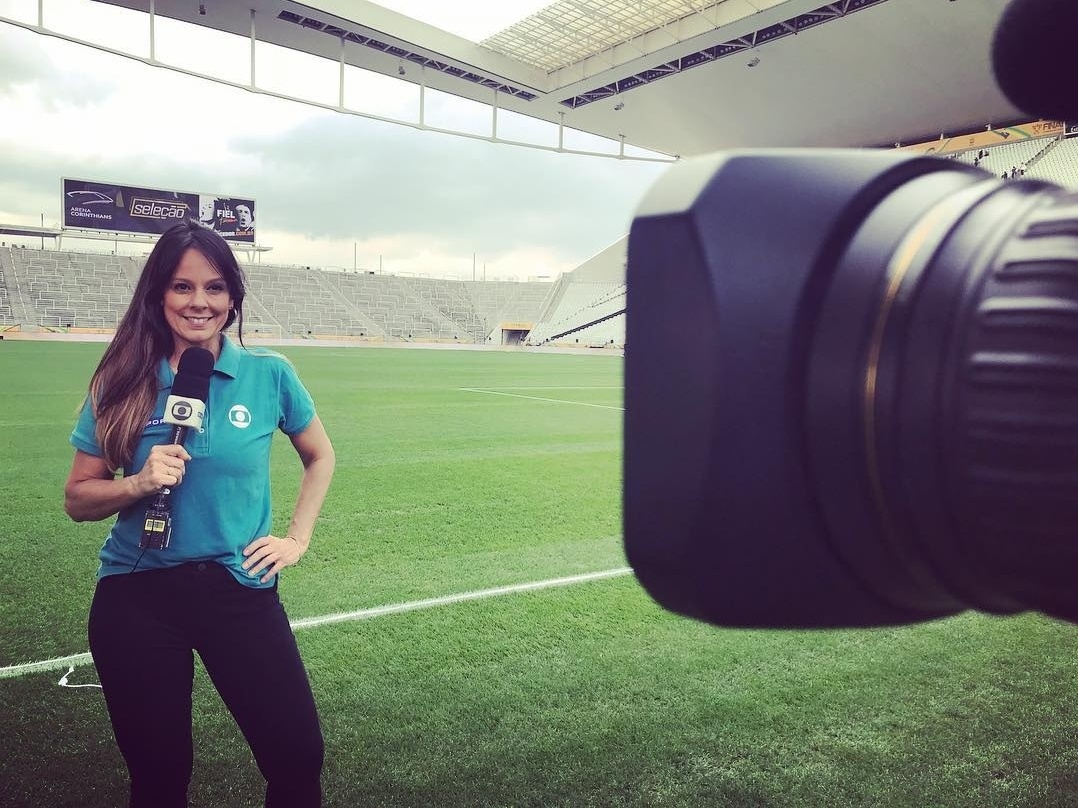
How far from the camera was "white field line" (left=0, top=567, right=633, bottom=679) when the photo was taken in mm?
2904

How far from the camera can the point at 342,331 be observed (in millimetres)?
45469

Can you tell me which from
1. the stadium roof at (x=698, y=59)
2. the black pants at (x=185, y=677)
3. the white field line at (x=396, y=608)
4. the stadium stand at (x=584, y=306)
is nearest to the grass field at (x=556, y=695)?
the white field line at (x=396, y=608)

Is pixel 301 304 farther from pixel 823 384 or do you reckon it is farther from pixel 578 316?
pixel 823 384

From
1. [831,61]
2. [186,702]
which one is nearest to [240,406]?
[186,702]

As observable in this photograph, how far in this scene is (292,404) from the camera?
6.56ft

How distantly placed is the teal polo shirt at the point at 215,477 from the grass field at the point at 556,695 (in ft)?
2.64

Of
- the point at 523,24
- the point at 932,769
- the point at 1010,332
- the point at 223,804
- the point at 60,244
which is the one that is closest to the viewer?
the point at 1010,332

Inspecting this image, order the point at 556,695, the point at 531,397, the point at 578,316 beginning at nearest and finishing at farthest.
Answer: the point at 556,695, the point at 531,397, the point at 578,316

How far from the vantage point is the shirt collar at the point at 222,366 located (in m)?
1.81

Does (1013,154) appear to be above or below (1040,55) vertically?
above

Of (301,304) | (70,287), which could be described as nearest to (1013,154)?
(301,304)

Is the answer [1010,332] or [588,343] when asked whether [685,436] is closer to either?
[1010,332]

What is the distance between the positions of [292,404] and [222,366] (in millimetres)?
211

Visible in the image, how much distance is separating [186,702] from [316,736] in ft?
0.97
